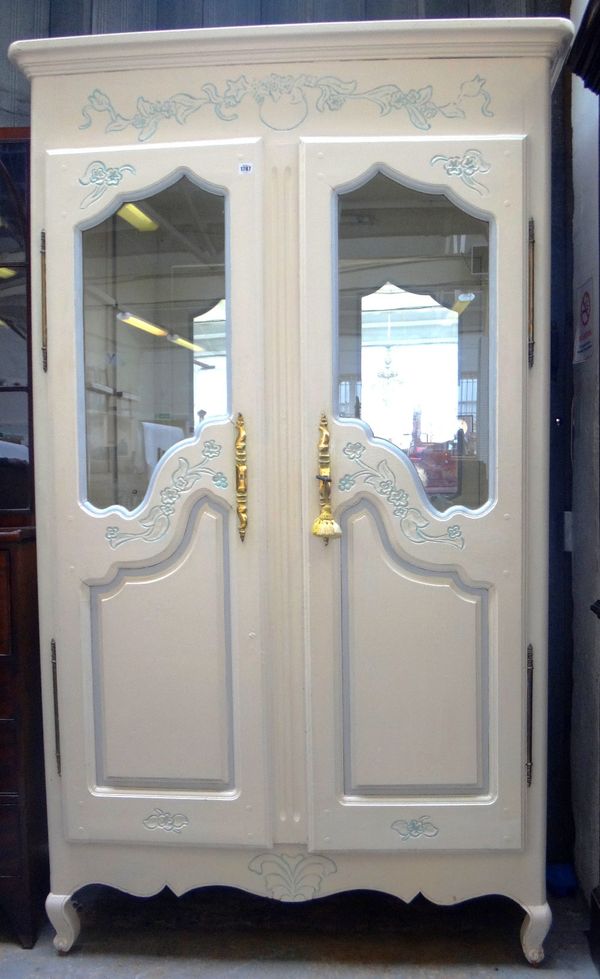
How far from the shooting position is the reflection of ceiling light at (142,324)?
1.76m

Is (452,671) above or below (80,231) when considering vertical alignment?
below

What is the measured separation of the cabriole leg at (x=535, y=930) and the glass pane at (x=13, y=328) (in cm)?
178

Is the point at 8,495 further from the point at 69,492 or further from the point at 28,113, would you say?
the point at 28,113

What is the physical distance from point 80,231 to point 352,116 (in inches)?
25.2

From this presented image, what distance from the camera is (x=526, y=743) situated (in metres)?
1.63

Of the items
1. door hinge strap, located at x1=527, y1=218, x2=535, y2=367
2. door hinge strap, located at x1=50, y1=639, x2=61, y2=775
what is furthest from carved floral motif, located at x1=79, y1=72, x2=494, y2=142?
door hinge strap, located at x1=50, y1=639, x2=61, y2=775

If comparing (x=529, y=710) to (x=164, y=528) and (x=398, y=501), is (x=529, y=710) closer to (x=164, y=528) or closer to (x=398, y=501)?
(x=398, y=501)

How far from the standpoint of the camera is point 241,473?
1611mm

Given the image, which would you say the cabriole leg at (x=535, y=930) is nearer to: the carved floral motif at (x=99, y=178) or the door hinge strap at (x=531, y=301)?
the door hinge strap at (x=531, y=301)

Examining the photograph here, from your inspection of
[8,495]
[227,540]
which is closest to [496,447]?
[227,540]

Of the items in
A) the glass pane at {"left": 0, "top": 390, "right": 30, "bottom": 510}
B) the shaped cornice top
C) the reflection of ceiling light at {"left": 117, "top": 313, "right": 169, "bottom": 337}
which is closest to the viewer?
the shaped cornice top

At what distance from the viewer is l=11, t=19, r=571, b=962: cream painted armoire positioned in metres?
1.59

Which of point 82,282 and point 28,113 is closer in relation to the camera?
point 82,282

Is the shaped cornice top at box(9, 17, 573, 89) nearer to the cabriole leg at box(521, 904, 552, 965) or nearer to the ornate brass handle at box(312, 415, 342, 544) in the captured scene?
the ornate brass handle at box(312, 415, 342, 544)
